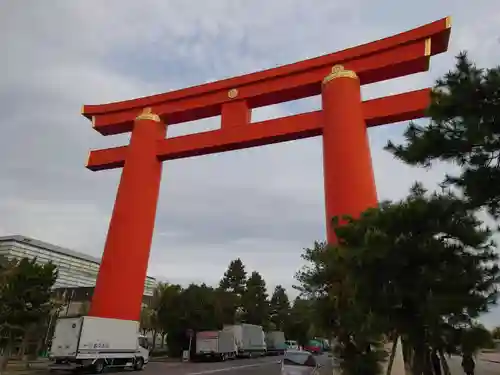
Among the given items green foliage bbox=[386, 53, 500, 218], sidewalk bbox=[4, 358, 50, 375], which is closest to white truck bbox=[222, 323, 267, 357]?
sidewalk bbox=[4, 358, 50, 375]

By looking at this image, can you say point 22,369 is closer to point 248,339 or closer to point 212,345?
point 212,345

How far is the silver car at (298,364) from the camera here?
1063cm

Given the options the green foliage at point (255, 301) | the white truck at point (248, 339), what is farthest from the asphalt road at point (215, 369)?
the green foliage at point (255, 301)

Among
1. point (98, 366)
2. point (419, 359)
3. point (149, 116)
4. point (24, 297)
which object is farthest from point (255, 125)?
point (419, 359)

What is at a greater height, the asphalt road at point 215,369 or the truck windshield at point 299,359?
the truck windshield at point 299,359

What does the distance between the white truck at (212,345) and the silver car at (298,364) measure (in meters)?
12.6

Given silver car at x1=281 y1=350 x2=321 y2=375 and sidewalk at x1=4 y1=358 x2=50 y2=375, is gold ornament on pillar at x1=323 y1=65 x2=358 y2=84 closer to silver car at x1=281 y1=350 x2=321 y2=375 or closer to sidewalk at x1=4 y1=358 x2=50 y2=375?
silver car at x1=281 y1=350 x2=321 y2=375

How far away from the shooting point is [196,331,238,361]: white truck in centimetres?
2345

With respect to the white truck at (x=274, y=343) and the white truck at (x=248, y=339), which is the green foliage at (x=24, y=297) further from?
the white truck at (x=274, y=343)

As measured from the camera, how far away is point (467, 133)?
463 cm

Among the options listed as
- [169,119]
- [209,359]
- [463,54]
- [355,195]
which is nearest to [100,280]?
[169,119]

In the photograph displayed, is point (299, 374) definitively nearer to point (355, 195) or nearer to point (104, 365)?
point (355, 195)

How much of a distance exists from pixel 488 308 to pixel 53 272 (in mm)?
15573

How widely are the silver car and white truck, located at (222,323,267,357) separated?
50.4 ft
